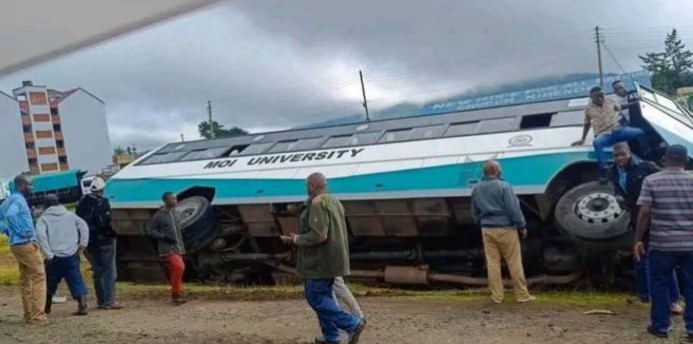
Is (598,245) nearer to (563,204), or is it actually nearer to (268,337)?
(563,204)

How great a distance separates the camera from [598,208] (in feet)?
23.9

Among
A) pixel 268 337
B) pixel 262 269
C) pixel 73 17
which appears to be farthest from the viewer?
pixel 262 269

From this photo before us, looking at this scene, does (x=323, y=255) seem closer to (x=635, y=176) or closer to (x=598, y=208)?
(x=635, y=176)

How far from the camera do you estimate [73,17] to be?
1.36 metres

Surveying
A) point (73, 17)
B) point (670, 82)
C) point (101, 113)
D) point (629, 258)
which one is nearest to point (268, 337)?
point (629, 258)

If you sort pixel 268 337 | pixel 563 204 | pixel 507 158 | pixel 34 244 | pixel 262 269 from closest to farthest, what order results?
pixel 268 337 < pixel 34 244 < pixel 563 204 < pixel 507 158 < pixel 262 269

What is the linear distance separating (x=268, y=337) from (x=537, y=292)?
363 cm

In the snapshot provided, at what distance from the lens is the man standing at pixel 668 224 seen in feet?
16.5

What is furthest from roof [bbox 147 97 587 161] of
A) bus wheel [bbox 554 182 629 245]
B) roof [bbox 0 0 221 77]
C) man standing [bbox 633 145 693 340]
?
roof [bbox 0 0 221 77]

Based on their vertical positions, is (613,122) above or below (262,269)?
above

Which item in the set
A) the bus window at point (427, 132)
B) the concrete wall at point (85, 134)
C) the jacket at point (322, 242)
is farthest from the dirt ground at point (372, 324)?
the concrete wall at point (85, 134)

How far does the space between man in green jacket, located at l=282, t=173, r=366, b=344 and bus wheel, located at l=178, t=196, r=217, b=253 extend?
4.81 metres

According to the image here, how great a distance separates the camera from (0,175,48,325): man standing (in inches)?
273

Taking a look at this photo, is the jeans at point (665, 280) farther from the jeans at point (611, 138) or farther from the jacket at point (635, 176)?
the jeans at point (611, 138)
